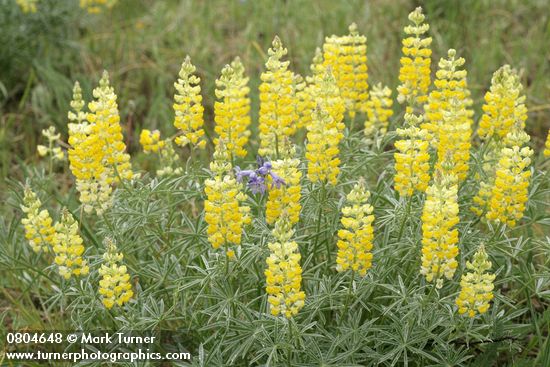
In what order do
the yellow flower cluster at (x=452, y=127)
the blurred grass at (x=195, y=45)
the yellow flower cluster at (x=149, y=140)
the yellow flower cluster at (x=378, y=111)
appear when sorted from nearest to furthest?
the yellow flower cluster at (x=452, y=127)
the yellow flower cluster at (x=149, y=140)
the yellow flower cluster at (x=378, y=111)
the blurred grass at (x=195, y=45)

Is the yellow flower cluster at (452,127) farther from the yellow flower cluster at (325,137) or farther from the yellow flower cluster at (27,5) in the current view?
the yellow flower cluster at (27,5)

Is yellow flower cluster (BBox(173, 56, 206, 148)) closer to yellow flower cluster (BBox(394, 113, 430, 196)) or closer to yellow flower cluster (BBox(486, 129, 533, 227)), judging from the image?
yellow flower cluster (BBox(394, 113, 430, 196))

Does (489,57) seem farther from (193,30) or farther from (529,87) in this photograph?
(193,30)

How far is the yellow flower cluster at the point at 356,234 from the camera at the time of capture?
2.72m

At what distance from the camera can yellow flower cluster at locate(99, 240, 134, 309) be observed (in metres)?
3.00

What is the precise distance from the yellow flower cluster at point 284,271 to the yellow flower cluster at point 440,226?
0.47 metres

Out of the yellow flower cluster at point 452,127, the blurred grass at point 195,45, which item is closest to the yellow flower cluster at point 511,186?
the yellow flower cluster at point 452,127

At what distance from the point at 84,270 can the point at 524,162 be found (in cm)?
181

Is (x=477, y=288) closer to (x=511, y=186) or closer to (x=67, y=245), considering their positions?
(x=511, y=186)

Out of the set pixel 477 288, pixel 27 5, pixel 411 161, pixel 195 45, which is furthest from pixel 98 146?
pixel 195 45

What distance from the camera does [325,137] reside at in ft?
9.98

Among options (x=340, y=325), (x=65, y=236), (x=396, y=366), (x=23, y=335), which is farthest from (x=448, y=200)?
(x=23, y=335)

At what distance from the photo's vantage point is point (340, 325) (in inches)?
124

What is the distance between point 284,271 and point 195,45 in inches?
159
